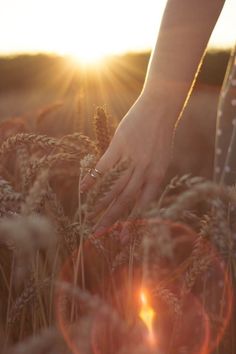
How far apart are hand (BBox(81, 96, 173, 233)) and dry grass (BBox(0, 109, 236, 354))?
4cm

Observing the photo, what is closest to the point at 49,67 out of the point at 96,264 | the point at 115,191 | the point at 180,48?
the point at 96,264

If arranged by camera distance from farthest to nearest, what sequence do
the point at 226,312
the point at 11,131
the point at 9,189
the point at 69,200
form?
the point at 69,200, the point at 11,131, the point at 226,312, the point at 9,189

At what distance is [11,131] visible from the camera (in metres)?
2.07

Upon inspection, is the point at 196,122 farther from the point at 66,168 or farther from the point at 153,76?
the point at 153,76

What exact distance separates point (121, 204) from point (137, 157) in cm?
11

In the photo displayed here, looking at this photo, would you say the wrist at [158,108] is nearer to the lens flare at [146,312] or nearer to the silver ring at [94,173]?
the silver ring at [94,173]

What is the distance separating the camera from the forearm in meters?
1.51

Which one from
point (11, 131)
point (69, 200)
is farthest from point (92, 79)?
point (11, 131)

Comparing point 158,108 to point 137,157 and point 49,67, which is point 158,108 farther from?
point 49,67

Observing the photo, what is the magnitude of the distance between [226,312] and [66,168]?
79 cm

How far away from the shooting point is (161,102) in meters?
1.50

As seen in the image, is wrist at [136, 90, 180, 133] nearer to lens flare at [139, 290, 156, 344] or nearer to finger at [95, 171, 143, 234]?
finger at [95, 171, 143, 234]

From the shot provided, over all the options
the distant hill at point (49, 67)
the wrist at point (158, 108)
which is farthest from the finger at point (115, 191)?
the distant hill at point (49, 67)

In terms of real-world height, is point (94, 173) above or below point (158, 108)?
below
